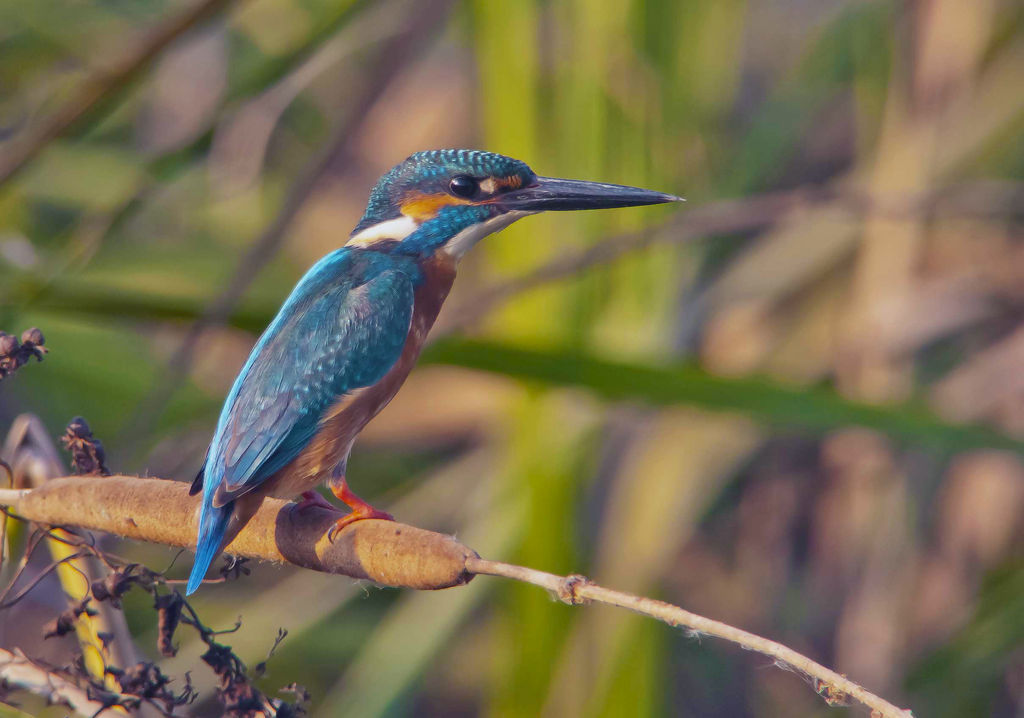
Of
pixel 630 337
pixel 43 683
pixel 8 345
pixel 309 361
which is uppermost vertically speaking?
pixel 630 337

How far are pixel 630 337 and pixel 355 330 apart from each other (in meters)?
1.22

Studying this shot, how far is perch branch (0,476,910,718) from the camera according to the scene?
2.41 feet

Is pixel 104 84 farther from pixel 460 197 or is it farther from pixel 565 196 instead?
pixel 565 196

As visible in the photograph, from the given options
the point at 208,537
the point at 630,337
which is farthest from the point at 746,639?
the point at 630,337

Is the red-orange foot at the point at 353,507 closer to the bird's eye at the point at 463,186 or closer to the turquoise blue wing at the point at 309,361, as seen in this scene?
the turquoise blue wing at the point at 309,361

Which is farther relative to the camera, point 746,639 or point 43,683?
point 43,683

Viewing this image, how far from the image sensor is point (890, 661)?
8.78 ft

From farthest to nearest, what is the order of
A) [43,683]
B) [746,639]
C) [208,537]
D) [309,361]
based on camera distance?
[309,361]
[208,537]
[43,683]
[746,639]

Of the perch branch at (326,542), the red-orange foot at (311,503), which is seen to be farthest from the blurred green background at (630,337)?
the perch branch at (326,542)

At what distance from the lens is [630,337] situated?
2.49 m

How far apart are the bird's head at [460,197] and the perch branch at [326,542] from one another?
45 centimetres

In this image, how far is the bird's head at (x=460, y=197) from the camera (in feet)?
4.83

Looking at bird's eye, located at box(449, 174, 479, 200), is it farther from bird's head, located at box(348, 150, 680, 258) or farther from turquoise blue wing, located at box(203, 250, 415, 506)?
turquoise blue wing, located at box(203, 250, 415, 506)

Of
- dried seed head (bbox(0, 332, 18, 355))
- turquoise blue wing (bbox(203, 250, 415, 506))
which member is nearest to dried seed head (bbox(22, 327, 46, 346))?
dried seed head (bbox(0, 332, 18, 355))
